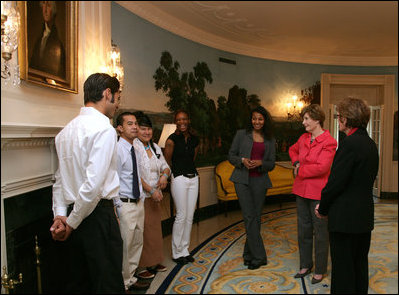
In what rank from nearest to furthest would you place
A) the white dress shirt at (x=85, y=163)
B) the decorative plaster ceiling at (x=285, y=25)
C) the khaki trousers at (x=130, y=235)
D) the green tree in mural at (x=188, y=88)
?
the white dress shirt at (x=85, y=163) < the khaki trousers at (x=130, y=235) < the decorative plaster ceiling at (x=285, y=25) < the green tree in mural at (x=188, y=88)

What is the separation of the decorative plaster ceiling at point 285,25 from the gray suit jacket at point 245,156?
2.32 metres

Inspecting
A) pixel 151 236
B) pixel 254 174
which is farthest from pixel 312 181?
pixel 151 236

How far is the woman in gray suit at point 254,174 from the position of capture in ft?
11.3

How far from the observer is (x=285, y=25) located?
19.1ft

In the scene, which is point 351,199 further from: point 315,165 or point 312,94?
point 312,94

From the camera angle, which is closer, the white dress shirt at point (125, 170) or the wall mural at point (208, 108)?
the white dress shirt at point (125, 170)

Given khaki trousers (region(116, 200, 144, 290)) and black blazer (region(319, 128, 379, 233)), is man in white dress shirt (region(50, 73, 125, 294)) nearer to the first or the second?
khaki trousers (region(116, 200, 144, 290))

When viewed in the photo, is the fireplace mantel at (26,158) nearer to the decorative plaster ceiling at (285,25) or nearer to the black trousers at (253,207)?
the black trousers at (253,207)

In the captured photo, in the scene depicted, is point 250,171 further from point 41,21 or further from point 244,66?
point 244,66

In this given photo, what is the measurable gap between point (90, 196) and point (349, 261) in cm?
177

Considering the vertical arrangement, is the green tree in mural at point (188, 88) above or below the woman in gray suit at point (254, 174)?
above

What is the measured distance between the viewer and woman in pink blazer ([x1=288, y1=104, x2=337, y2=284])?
118 inches

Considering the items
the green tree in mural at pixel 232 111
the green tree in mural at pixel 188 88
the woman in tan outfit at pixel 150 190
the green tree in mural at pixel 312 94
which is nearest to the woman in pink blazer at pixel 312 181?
the woman in tan outfit at pixel 150 190

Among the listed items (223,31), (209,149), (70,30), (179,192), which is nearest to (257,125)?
(179,192)
